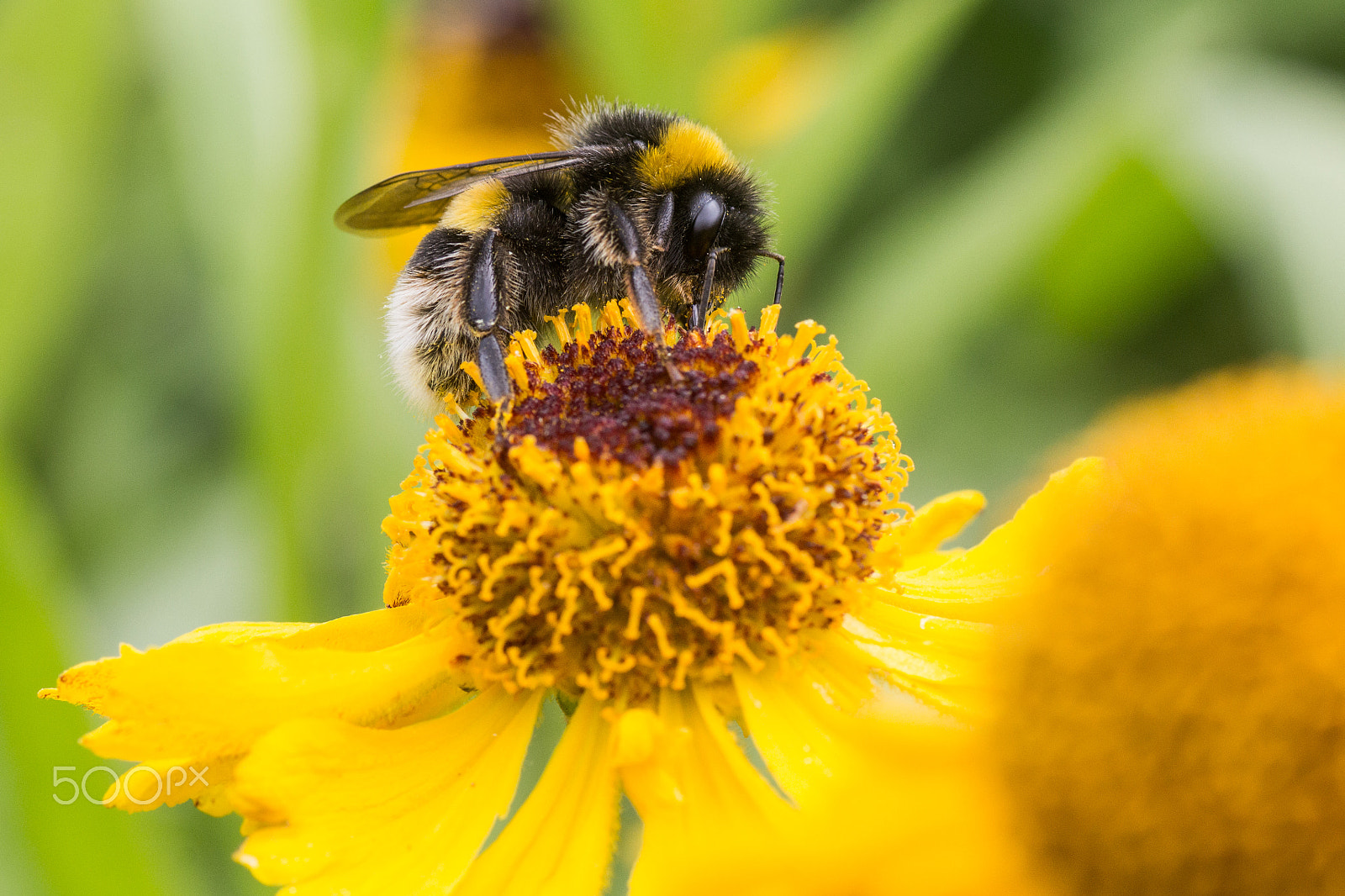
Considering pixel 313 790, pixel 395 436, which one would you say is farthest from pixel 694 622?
pixel 395 436

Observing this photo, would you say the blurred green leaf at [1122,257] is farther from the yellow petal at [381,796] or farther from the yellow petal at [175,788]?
the yellow petal at [175,788]

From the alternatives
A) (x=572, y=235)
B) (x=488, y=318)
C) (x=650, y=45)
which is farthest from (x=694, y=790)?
(x=650, y=45)

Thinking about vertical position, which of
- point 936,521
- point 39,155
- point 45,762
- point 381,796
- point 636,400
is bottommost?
point 45,762

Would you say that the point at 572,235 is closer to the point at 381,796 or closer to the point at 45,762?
the point at 381,796

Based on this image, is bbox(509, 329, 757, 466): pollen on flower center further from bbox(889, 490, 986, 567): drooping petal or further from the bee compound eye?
bbox(889, 490, 986, 567): drooping petal

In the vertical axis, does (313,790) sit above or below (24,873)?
above

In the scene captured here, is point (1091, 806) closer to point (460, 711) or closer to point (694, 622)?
point (694, 622)
